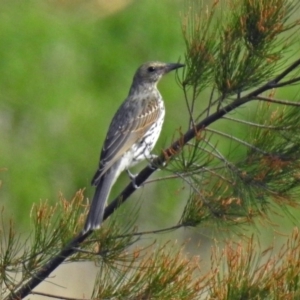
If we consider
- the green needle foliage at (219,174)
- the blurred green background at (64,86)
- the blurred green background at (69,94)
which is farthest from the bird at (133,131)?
the blurred green background at (64,86)

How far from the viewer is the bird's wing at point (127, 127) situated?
5.02 metres

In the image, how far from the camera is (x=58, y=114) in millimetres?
11430

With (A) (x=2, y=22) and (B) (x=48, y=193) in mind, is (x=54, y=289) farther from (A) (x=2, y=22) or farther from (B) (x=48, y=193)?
(A) (x=2, y=22)

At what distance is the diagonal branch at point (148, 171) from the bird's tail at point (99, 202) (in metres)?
0.04

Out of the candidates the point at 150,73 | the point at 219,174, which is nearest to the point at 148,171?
the point at 219,174

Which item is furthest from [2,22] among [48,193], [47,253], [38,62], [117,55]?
[47,253]

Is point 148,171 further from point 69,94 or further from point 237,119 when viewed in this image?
point 69,94

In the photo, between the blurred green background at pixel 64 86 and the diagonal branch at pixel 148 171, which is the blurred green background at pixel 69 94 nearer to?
the blurred green background at pixel 64 86

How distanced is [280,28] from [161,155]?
2.12 ft

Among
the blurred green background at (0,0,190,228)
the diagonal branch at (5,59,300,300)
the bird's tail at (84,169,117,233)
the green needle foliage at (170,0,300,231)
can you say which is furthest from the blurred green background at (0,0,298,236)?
Answer: the green needle foliage at (170,0,300,231)

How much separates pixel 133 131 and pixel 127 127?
0.05 m

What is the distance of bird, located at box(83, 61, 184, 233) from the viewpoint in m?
4.88

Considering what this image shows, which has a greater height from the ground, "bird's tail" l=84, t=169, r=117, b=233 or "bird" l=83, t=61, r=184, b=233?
"bird" l=83, t=61, r=184, b=233

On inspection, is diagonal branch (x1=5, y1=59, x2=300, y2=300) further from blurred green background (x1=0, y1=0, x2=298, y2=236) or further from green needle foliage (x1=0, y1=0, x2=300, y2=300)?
blurred green background (x1=0, y1=0, x2=298, y2=236)
